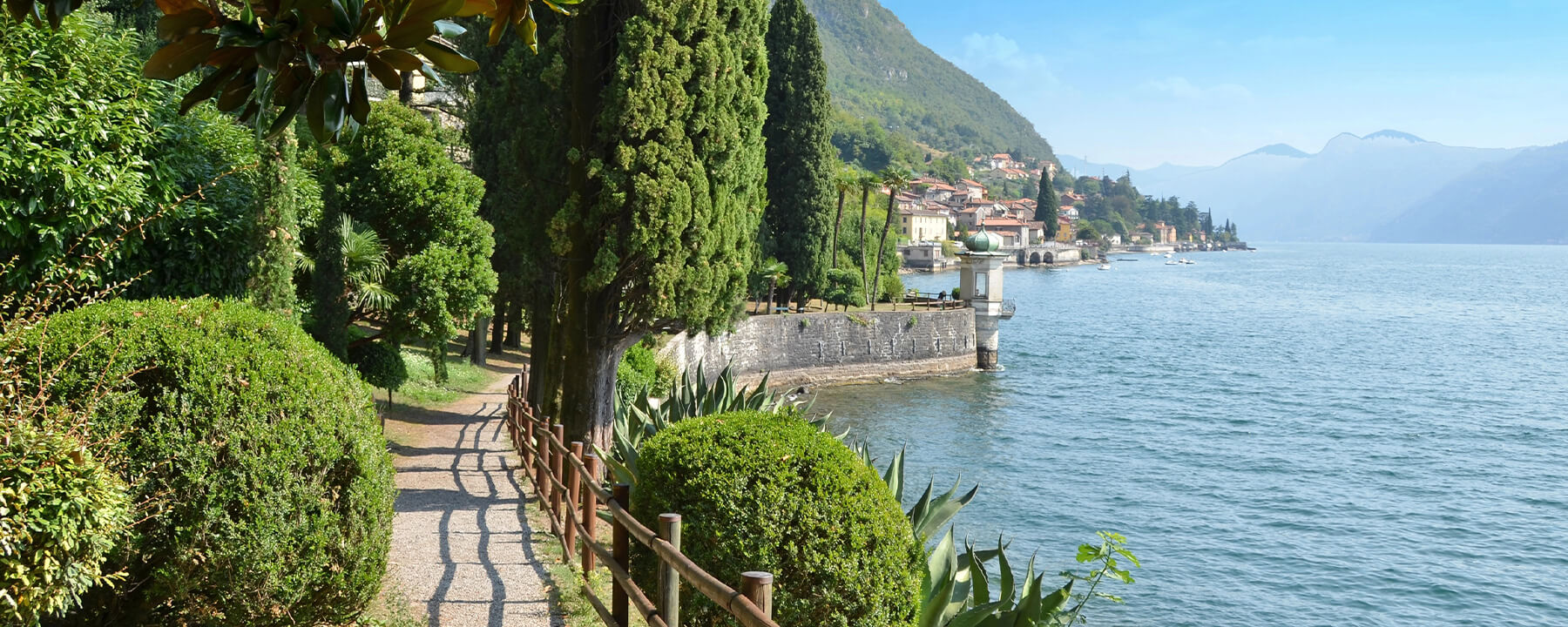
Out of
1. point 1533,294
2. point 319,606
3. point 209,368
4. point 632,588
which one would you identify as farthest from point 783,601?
point 1533,294

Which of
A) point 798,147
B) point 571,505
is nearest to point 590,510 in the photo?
point 571,505

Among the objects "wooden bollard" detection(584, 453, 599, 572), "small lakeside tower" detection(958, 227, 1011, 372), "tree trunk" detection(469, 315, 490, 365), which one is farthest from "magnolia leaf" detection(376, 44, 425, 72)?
"small lakeside tower" detection(958, 227, 1011, 372)

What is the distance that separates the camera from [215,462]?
5176 millimetres

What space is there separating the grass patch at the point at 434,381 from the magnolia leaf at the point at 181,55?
16360mm

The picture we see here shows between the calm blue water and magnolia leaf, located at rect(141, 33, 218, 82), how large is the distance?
569 inches

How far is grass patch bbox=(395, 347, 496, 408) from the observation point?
64.8 ft

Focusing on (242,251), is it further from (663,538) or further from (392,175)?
(663,538)

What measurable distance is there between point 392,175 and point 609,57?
4.66 metres

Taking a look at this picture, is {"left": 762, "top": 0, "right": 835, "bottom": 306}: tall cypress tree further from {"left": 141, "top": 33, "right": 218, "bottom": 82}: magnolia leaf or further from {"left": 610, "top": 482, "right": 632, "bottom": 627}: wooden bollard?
{"left": 141, "top": 33, "right": 218, "bottom": 82}: magnolia leaf

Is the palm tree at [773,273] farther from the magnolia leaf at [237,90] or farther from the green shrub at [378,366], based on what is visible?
the magnolia leaf at [237,90]

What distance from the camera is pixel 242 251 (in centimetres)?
1054

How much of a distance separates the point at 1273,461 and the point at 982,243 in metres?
18.8

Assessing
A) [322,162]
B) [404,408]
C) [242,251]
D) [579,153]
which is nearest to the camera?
[242,251]

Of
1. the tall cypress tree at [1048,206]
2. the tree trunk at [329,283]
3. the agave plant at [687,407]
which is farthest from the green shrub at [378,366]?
the tall cypress tree at [1048,206]
